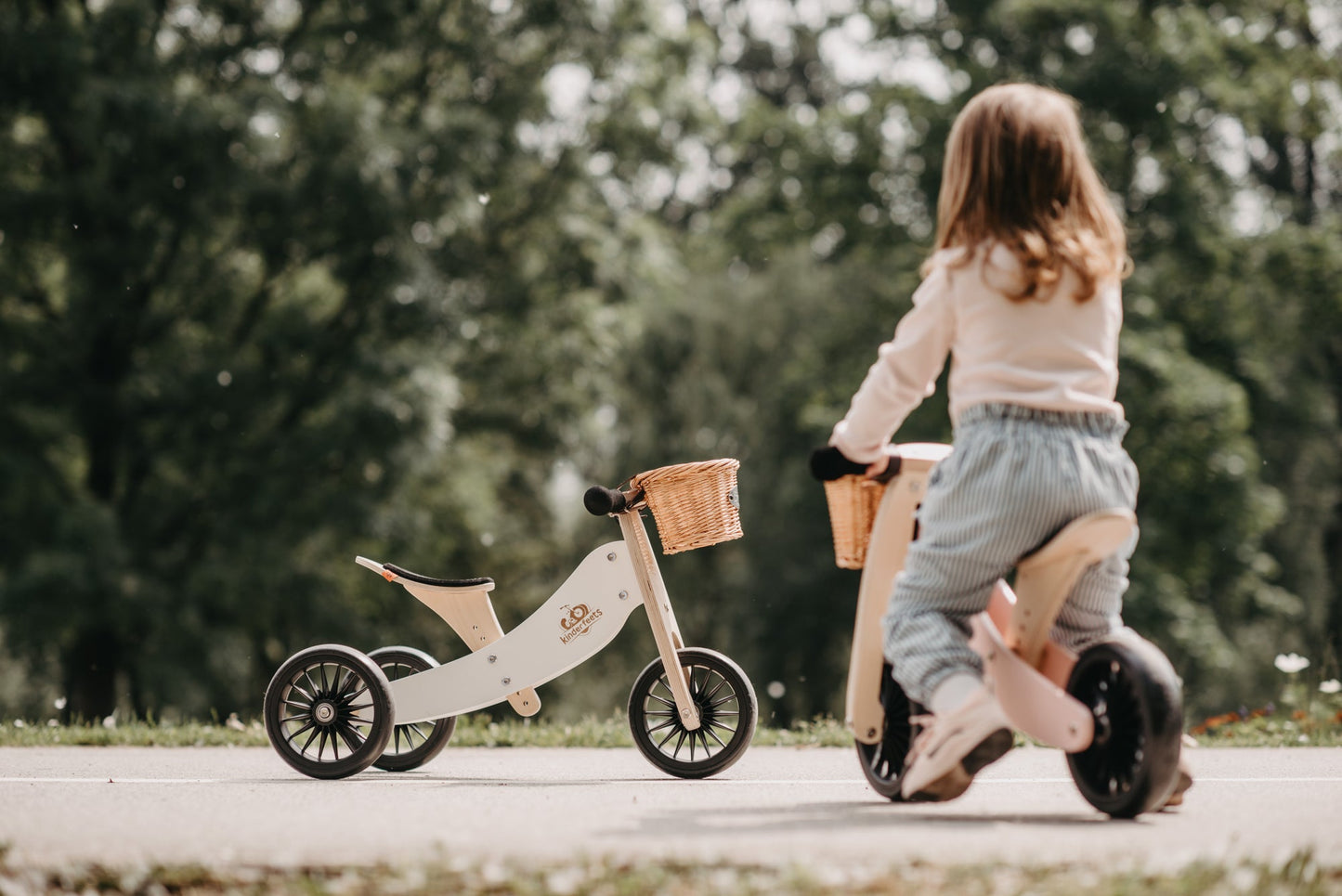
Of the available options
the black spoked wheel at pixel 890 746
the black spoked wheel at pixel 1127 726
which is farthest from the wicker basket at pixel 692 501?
the black spoked wheel at pixel 1127 726

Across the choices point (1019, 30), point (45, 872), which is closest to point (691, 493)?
point (45, 872)

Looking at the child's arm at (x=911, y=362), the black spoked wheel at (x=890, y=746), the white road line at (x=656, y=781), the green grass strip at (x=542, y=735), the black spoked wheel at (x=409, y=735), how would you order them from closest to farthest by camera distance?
the child's arm at (x=911, y=362)
the black spoked wheel at (x=890, y=746)
the white road line at (x=656, y=781)
the black spoked wheel at (x=409, y=735)
the green grass strip at (x=542, y=735)

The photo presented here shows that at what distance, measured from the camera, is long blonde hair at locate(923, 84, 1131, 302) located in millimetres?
3465

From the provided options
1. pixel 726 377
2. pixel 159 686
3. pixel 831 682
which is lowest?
pixel 831 682

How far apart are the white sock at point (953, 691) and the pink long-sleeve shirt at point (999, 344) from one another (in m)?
0.64

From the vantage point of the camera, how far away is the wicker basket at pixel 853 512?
4039 mm

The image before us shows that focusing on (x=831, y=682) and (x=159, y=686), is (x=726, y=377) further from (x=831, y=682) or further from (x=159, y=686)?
(x=159, y=686)

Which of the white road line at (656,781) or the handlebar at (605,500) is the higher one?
the handlebar at (605,500)

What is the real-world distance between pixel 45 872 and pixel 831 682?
64.1 feet

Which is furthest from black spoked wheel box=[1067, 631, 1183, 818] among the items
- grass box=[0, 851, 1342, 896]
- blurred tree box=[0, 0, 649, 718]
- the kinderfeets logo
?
blurred tree box=[0, 0, 649, 718]

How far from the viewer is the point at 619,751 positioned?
6.38m

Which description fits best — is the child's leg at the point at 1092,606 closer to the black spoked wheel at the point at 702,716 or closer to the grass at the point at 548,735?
the black spoked wheel at the point at 702,716

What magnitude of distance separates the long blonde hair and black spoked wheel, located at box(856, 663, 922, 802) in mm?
1196

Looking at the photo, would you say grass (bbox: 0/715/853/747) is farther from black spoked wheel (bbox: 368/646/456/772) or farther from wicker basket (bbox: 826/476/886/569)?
wicker basket (bbox: 826/476/886/569)
